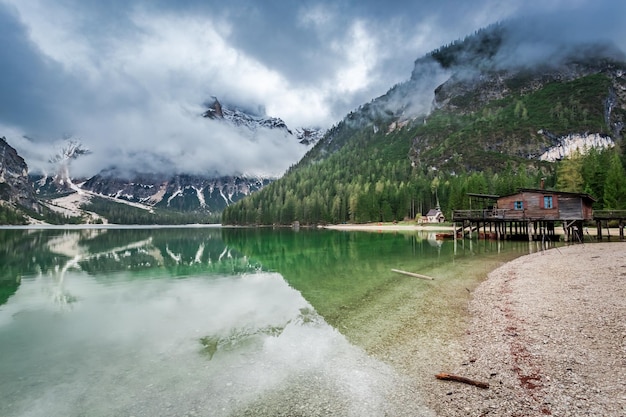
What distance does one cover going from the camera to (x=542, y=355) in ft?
37.0

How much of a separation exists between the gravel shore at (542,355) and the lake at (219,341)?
53.0 inches

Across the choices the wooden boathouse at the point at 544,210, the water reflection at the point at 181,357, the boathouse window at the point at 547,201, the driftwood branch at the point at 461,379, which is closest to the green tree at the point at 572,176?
the wooden boathouse at the point at 544,210

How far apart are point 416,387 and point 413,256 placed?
3339 cm

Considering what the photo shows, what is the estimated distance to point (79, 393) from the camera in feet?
34.1

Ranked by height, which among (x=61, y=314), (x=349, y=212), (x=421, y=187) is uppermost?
(x=421, y=187)

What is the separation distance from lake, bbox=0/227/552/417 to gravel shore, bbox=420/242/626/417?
1347mm

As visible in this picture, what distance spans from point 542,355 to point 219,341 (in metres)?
12.9

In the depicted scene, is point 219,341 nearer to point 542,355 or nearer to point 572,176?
point 542,355

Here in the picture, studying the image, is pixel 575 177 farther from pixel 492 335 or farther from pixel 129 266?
pixel 129 266

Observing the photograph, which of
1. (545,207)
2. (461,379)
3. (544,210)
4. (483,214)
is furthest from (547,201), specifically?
(461,379)

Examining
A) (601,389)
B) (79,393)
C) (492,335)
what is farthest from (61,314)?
(601,389)

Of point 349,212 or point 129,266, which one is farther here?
point 349,212

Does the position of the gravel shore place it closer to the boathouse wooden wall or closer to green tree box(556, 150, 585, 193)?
the boathouse wooden wall

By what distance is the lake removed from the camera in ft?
31.7
